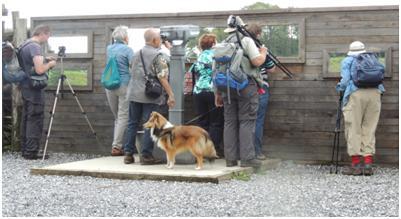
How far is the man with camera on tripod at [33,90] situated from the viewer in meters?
10.9

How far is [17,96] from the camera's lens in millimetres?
12391

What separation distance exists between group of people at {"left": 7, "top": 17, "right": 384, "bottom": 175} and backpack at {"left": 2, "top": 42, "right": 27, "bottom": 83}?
0.32 metres

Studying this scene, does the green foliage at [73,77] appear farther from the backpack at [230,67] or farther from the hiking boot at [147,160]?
the backpack at [230,67]

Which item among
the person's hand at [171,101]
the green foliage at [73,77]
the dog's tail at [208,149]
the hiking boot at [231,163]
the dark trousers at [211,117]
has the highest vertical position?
the green foliage at [73,77]

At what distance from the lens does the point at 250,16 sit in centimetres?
1095

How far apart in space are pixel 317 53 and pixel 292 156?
1.48 m

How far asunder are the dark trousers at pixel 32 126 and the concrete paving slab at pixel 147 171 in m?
1.68

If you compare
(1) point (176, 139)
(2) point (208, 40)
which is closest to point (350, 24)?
(2) point (208, 40)

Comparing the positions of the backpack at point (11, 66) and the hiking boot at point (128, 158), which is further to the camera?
the backpack at point (11, 66)

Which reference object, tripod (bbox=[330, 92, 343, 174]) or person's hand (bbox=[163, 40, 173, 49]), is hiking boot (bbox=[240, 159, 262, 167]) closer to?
tripod (bbox=[330, 92, 343, 174])

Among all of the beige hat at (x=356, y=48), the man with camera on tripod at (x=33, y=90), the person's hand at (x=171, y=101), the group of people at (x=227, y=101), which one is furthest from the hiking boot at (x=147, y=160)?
the beige hat at (x=356, y=48)

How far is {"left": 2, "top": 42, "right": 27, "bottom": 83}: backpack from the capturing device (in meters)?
11.0

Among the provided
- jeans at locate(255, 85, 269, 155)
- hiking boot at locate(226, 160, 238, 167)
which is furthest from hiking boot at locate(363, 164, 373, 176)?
hiking boot at locate(226, 160, 238, 167)

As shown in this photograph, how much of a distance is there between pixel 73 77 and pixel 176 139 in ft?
12.1
